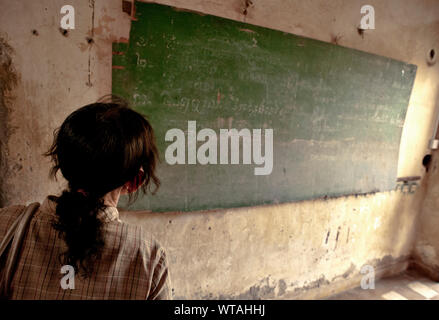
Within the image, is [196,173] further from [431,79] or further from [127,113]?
[431,79]

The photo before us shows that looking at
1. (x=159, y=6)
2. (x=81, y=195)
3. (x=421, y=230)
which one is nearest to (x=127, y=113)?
(x=81, y=195)

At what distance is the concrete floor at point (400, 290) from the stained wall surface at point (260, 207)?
13 cm

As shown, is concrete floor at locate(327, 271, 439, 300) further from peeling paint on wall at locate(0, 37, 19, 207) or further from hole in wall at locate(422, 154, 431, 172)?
peeling paint on wall at locate(0, 37, 19, 207)

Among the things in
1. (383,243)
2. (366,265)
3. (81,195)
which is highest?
(81,195)

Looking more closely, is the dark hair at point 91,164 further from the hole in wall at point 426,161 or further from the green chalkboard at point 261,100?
the hole in wall at point 426,161

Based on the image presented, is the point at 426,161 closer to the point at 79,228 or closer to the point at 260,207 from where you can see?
the point at 260,207

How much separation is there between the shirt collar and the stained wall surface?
3.04ft

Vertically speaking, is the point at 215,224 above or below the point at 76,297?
below

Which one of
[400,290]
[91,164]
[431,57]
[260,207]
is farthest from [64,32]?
[400,290]

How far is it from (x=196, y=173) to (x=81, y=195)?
1156 millimetres

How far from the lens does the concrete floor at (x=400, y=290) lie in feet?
9.29

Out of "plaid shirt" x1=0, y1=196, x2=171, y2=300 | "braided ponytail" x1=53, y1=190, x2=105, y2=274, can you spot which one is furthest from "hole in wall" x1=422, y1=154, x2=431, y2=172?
"braided ponytail" x1=53, y1=190, x2=105, y2=274

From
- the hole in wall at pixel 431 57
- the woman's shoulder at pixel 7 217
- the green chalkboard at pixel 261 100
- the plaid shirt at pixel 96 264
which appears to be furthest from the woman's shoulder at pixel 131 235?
the hole in wall at pixel 431 57

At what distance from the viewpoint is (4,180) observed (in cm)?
138
